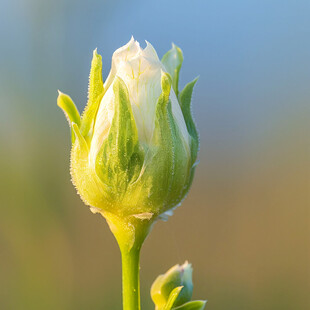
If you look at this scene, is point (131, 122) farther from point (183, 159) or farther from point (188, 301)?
point (188, 301)

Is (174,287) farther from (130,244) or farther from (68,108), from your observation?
(68,108)

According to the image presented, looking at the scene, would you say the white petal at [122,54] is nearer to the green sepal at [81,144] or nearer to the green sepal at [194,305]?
the green sepal at [81,144]

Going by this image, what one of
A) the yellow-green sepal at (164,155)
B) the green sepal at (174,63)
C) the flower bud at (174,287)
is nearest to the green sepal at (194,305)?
the flower bud at (174,287)

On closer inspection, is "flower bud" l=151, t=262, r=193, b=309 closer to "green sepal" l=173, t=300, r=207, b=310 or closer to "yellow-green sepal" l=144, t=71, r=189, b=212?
"green sepal" l=173, t=300, r=207, b=310

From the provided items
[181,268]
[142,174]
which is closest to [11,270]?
[181,268]

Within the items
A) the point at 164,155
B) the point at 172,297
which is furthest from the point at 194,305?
the point at 164,155
